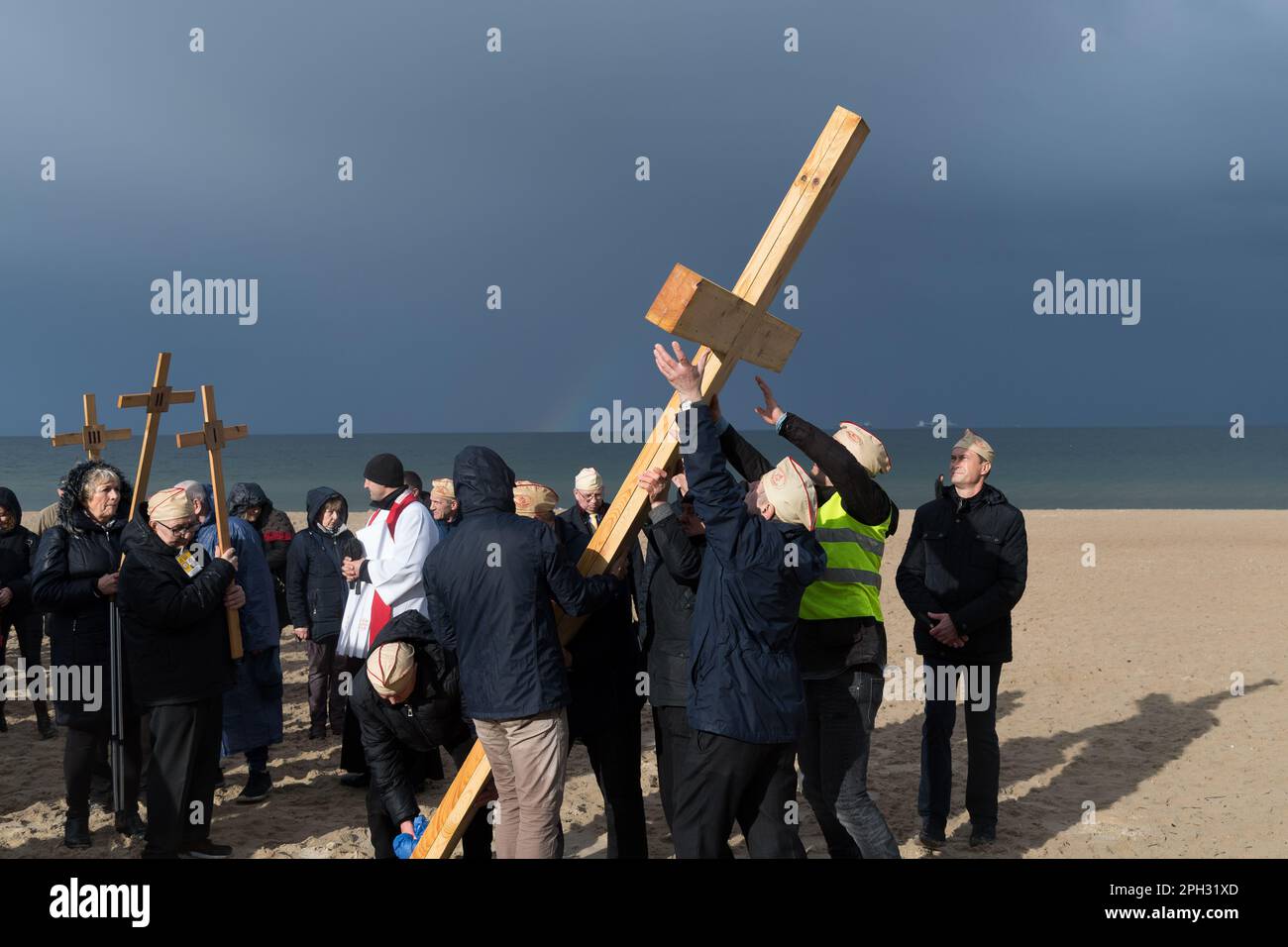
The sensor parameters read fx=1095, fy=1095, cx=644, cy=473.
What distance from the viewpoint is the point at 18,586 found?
8.21m

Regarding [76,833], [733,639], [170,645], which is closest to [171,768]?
[170,645]

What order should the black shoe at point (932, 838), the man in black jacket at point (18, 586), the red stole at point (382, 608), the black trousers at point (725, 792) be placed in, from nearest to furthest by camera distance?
the black trousers at point (725, 792) < the black shoe at point (932, 838) < the red stole at point (382, 608) < the man in black jacket at point (18, 586)

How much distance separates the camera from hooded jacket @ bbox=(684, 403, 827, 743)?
12.3ft

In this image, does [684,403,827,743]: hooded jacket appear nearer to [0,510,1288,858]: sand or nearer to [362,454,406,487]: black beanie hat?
[0,510,1288,858]: sand

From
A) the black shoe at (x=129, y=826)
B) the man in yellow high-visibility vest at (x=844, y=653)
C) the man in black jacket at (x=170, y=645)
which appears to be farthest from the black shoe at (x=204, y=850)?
the man in yellow high-visibility vest at (x=844, y=653)

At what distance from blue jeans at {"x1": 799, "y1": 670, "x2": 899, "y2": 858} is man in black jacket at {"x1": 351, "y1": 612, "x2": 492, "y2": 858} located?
5.09 feet

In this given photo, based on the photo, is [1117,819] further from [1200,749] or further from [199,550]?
[199,550]

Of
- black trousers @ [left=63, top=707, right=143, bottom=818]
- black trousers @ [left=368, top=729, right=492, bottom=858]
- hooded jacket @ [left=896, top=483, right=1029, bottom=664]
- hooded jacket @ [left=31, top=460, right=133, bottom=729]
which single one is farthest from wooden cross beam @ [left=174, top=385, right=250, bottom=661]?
hooded jacket @ [left=896, top=483, right=1029, bottom=664]

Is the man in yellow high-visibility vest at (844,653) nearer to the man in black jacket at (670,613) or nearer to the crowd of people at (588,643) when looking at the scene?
the crowd of people at (588,643)

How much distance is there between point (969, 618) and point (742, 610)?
2335mm

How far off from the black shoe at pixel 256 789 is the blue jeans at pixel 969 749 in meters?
3.99

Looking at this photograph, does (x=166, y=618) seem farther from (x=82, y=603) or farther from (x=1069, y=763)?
(x=1069, y=763)

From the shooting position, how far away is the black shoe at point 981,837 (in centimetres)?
593

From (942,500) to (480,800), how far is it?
3.02 m
